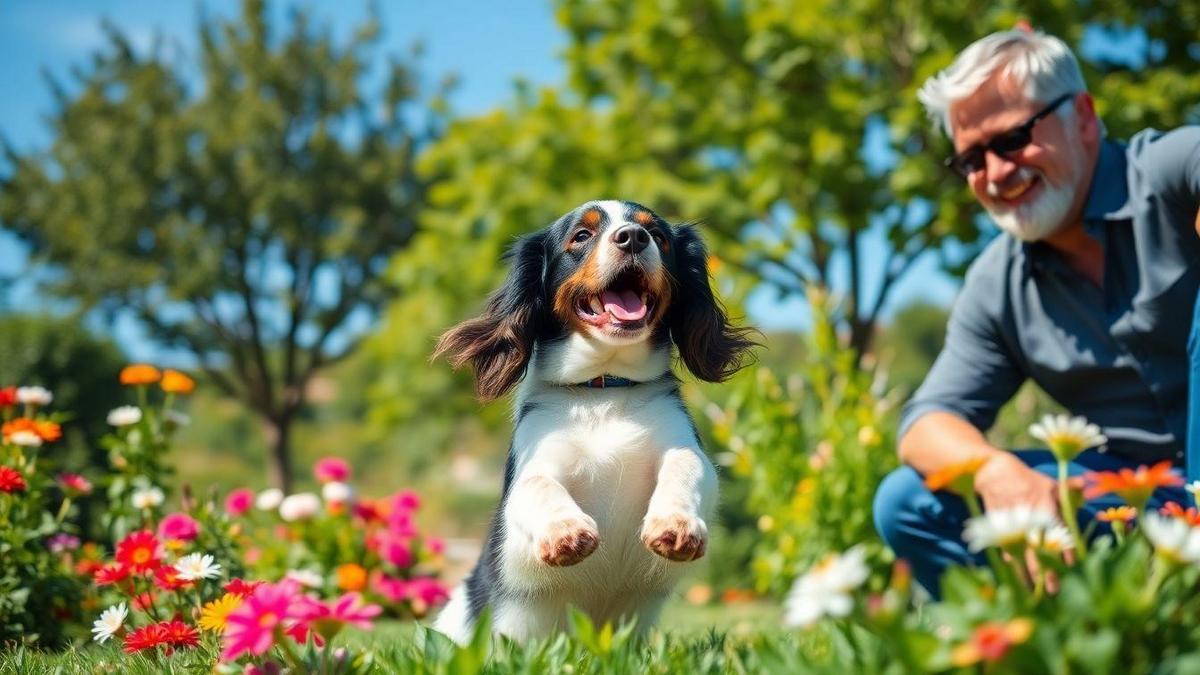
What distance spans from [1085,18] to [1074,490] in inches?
314

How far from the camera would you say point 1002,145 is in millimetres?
3066

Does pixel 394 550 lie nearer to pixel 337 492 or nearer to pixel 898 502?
pixel 337 492

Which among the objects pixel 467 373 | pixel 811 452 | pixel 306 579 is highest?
pixel 467 373

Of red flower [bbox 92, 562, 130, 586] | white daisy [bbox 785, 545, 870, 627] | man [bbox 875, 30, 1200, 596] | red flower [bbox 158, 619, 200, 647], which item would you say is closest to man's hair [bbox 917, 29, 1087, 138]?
man [bbox 875, 30, 1200, 596]

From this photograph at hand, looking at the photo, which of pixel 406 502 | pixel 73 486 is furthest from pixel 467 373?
pixel 73 486

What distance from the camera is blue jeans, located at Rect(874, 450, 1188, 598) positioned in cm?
313

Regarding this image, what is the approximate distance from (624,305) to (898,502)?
1312 mm

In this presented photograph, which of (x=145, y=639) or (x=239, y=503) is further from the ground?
(x=239, y=503)

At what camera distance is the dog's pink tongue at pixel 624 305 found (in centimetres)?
248

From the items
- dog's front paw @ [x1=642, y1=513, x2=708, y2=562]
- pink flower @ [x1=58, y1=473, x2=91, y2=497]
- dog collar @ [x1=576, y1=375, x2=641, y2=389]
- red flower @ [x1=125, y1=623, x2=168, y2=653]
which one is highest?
pink flower @ [x1=58, y1=473, x2=91, y2=497]

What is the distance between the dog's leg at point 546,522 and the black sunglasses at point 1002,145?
5.72 ft

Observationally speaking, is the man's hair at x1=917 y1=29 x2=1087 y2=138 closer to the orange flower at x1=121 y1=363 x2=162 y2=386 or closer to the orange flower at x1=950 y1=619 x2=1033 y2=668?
the orange flower at x1=950 y1=619 x2=1033 y2=668

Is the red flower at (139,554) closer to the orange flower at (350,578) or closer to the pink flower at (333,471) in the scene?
the orange flower at (350,578)

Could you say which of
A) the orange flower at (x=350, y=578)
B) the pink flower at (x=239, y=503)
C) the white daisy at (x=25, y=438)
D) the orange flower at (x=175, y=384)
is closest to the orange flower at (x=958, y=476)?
the white daisy at (x=25, y=438)
